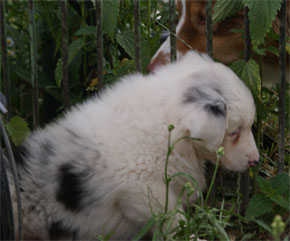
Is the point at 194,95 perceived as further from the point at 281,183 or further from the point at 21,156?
the point at 21,156

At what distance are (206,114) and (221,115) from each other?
102mm

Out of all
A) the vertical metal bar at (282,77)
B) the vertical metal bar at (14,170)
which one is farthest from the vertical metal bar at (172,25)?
the vertical metal bar at (14,170)

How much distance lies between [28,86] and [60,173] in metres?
2.69

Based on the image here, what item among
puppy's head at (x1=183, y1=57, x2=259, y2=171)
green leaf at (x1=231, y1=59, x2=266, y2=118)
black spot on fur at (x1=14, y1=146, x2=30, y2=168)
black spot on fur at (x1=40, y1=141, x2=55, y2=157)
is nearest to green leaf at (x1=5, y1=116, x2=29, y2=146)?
black spot on fur at (x1=14, y1=146, x2=30, y2=168)

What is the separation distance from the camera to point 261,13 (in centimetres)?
295

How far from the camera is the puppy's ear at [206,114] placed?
2734 millimetres

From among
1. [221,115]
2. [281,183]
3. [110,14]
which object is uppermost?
[110,14]

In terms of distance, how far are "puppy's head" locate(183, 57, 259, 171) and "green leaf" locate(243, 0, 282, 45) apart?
30 centimetres

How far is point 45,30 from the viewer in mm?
4652

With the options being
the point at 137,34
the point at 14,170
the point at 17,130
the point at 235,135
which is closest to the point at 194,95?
the point at 235,135

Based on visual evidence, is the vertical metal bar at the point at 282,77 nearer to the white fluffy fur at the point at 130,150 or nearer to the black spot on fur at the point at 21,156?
the white fluffy fur at the point at 130,150

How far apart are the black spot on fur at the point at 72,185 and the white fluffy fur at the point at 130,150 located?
0.04 feet

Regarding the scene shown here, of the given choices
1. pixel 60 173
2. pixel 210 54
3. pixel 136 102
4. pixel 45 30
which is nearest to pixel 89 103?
pixel 136 102

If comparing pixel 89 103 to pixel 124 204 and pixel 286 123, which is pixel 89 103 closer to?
pixel 124 204
